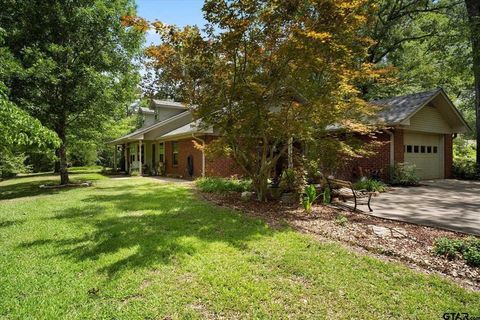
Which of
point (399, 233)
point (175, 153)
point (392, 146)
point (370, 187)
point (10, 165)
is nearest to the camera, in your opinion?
point (399, 233)

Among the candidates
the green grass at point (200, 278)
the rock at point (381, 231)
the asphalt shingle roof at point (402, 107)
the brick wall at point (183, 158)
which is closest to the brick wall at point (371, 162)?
the asphalt shingle roof at point (402, 107)

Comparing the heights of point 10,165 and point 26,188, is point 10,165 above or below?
above

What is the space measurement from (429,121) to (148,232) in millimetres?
15481

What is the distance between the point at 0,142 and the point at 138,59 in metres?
11.8

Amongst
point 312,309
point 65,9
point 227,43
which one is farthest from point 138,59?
point 312,309

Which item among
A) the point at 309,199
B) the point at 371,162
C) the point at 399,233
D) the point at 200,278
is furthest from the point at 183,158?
the point at 200,278

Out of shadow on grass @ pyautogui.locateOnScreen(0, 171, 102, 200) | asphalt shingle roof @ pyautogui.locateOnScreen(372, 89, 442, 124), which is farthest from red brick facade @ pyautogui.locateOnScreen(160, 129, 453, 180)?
shadow on grass @ pyautogui.locateOnScreen(0, 171, 102, 200)

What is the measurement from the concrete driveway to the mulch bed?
2.07ft

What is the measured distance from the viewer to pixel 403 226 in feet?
20.6

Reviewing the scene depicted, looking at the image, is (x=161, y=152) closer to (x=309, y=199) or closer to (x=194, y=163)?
(x=194, y=163)

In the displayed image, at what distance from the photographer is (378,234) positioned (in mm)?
5641

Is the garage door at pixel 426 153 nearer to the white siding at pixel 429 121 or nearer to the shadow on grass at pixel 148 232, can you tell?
the white siding at pixel 429 121

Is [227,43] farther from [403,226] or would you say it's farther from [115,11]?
[115,11]

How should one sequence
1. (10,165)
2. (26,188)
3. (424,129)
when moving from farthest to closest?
(10,165) → (26,188) → (424,129)
